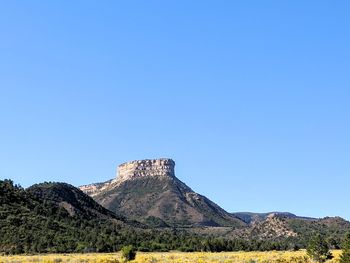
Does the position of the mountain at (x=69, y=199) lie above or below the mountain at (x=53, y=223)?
above

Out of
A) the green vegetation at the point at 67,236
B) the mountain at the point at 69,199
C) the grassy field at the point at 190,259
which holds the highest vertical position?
the mountain at the point at 69,199

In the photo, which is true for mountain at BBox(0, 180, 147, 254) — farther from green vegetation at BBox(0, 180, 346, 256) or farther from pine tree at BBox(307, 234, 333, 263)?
pine tree at BBox(307, 234, 333, 263)

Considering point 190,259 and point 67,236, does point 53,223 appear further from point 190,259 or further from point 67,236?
point 190,259

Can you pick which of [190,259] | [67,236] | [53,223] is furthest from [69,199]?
[190,259]

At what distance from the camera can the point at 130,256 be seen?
59250 mm

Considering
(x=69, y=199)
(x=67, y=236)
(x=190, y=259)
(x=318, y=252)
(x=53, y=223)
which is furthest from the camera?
(x=69, y=199)

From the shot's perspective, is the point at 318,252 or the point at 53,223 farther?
the point at 53,223

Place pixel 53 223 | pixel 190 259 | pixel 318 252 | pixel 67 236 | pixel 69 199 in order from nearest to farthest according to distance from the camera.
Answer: pixel 318 252 < pixel 190 259 < pixel 67 236 < pixel 53 223 < pixel 69 199

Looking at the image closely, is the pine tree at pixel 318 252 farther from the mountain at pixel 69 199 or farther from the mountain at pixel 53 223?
the mountain at pixel 69 199

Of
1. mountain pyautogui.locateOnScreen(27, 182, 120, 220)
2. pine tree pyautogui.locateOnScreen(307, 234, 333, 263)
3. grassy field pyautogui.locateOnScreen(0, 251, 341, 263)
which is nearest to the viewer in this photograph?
grassy field pyautogui.locateOnScreen(0, 251, 341, 263)

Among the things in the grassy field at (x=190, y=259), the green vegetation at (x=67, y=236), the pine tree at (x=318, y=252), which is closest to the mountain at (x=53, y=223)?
the green vegetation at (x=67, y=236)

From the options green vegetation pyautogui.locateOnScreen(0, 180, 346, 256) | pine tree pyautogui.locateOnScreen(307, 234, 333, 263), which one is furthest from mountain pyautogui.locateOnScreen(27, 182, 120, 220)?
pine tree pyautogui.locateOnScreen(307, 234, 333, 263)

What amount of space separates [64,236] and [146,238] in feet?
66.5

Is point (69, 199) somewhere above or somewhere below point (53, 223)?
above
